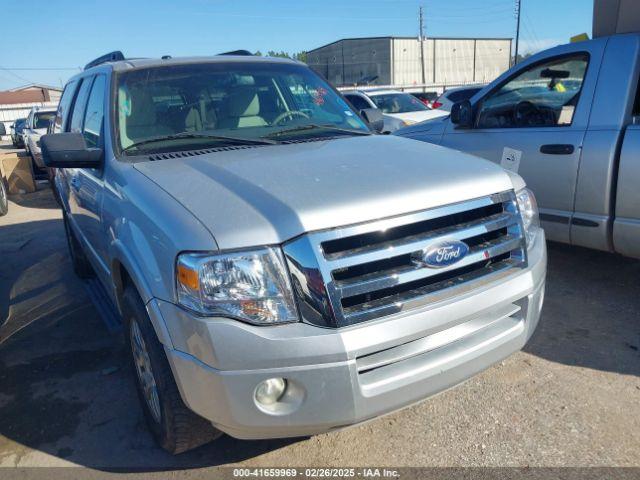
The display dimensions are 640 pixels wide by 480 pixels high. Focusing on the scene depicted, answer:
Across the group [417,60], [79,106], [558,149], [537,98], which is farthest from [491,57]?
[79,106]

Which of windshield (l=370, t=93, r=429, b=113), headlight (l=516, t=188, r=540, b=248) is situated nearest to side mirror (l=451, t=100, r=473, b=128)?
headlight (l=516, t=188, r=540, b=248)

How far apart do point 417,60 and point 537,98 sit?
211 feet

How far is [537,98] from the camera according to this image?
4844 mm

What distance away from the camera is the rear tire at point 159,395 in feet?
7.56

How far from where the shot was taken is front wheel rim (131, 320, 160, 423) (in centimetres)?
255

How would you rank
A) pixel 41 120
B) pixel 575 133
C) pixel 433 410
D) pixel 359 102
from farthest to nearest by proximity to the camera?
pixel 41 120 → pixel 359 102 → pixel 575 133 → pixel 433 410

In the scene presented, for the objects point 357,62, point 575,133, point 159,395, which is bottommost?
point 159,395

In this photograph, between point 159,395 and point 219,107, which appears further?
point 219,107

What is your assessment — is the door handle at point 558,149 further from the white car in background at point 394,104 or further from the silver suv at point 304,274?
the white car in background at point 394,104

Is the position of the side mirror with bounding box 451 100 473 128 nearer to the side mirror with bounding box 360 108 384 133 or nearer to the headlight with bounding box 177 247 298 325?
the side mirror with bounding box 360 108 384 133

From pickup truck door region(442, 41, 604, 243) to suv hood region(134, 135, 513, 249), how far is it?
1.66 metres

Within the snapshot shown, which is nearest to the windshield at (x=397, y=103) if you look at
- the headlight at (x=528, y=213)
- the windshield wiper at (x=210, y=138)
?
the windshield wiper at (x=210, y=138)

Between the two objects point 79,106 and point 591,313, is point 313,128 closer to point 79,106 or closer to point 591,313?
point 79,106

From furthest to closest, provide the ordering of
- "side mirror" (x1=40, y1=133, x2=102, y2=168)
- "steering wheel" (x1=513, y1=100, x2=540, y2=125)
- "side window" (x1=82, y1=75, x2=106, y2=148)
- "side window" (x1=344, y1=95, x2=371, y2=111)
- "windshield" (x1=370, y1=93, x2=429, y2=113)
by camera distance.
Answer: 1. "windshield" (x1=370, y1=93, x2=429, y2=113)
2. "side window" (x1=344, y1=95, x2=371, y2=111)
3. "steering wheel" (x1=513, y1=100, x2=540, y2=125)
4. "side window" (x1=82, y1=75, x2=106, y2=148)
5. "side mirror" (x1=40, y1=133, x2=102, y2=168)
